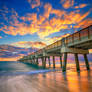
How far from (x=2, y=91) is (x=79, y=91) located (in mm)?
5452

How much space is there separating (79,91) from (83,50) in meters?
18.5

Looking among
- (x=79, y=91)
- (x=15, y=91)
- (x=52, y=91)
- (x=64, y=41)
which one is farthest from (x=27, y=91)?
(x=64, y=41)

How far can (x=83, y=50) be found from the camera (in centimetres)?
2141

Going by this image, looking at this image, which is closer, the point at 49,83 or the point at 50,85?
the point at 50,85

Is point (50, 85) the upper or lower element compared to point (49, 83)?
upper

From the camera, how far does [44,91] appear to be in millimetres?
5191

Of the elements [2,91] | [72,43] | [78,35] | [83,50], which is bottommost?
[2,91]

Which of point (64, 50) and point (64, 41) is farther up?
point (64, 41)

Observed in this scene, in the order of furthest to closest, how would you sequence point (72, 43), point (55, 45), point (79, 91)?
1. point (55, 45)
2. point (72, 43)
3. point (79, 91)

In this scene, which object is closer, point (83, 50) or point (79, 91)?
point (79, 91)

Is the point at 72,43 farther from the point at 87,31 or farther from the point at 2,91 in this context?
the point at 2,91

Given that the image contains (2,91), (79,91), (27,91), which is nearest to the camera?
(79,91)

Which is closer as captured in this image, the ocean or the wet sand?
the wet sand

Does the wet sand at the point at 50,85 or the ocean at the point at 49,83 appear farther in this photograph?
the ocean at the point at 49,83
